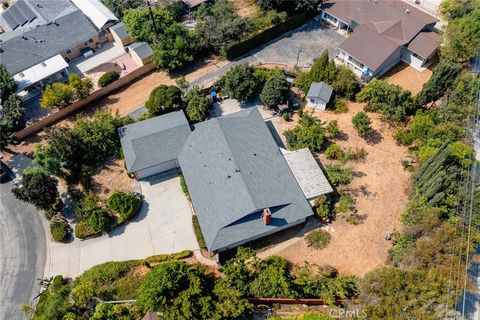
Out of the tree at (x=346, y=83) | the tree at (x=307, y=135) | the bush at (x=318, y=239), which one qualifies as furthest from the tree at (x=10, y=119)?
the tree at (x=346, y=83)

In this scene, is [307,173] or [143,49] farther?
[143,49]

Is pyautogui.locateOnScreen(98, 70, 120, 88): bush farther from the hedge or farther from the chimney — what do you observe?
the chimney

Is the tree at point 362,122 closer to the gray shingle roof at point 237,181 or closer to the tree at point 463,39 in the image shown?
the gray shingle roof at point 237,181

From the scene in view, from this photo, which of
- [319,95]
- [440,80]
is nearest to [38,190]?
[319,95]

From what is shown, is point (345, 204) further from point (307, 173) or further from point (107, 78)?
point (107, 78)

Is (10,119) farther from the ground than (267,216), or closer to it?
closer to it

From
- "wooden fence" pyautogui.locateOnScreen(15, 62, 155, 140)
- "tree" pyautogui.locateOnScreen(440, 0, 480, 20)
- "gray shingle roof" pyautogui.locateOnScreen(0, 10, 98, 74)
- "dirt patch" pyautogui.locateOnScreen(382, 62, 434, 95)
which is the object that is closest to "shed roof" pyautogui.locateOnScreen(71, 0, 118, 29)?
"gray shingle roof" pyautogui.locateOnScreen(0, 10, 98, 74)
